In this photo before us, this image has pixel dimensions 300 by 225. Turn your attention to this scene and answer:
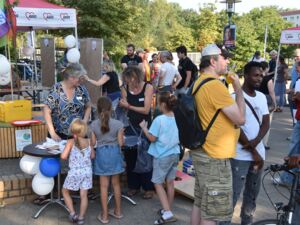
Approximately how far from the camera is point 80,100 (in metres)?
4.58

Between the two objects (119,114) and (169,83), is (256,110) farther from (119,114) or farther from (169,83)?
(169,83)

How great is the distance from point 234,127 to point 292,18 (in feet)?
410

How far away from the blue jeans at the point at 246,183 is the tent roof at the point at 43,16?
5745 millimetres

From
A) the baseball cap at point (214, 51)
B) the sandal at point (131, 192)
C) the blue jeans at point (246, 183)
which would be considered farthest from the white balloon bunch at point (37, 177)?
the baseball cap at point (214, 51)

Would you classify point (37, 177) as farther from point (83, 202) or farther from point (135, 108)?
point (135, 108)

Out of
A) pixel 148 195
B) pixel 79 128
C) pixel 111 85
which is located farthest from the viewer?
pixel 111 85

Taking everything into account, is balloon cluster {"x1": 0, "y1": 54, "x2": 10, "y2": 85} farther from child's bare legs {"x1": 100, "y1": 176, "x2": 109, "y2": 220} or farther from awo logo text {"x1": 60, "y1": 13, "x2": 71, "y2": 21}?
child's bare legs {"x1": 100, "y1": 176, "x2": 109, "y2": 220}

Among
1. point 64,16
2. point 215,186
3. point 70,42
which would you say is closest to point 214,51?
point 215,186

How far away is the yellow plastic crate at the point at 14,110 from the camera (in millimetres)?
5891

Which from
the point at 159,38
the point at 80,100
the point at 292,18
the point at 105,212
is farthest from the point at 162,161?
the point at 292,18

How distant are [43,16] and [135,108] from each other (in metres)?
4.25

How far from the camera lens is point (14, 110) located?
5.96m

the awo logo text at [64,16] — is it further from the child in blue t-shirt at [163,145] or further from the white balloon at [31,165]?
the child in blue t-shirt at [163,145]

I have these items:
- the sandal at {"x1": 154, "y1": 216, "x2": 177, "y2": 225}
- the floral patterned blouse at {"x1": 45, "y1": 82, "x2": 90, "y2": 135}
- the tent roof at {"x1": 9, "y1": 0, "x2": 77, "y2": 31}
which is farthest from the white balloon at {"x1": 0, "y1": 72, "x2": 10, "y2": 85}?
the sandal at {"x1": 154, "y1": 216, "x2": 177, "y2": 225}
